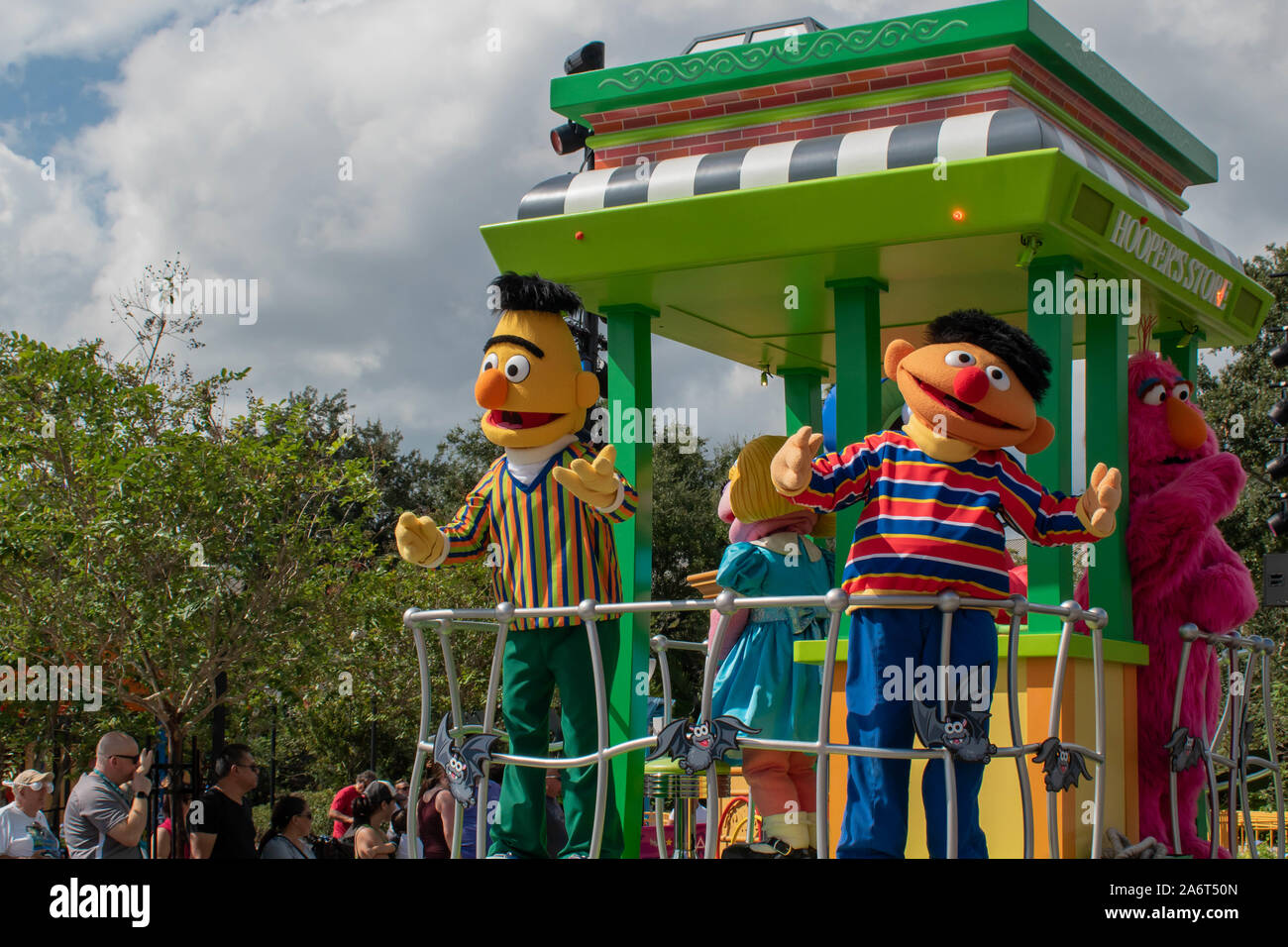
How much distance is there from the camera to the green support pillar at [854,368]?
5.34 m

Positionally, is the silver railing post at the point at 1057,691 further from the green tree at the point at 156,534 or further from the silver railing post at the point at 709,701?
the green tree at the point at 156,534

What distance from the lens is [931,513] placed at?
14.8ft

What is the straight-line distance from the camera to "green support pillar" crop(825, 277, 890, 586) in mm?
5340

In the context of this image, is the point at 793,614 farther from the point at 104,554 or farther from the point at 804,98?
the point at 104,554

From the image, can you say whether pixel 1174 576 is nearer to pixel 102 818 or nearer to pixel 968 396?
pixel 968 396

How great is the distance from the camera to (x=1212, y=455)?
5719 mm

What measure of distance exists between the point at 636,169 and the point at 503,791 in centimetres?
257

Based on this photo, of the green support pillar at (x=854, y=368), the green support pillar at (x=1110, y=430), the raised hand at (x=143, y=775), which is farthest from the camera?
the raised hand at (x=143, y=775)

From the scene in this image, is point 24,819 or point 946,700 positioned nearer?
point 946,700

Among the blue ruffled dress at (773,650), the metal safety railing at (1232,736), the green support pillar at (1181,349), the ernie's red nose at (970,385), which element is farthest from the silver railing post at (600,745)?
the green support pillar at (1181,349)

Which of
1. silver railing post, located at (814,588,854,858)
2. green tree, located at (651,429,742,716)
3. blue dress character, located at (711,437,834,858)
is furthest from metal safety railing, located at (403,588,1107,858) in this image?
green tree, located at (651,429,742,716)

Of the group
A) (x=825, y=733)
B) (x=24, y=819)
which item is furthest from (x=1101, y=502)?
(x=24, y=819)

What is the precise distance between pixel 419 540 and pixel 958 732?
2.26 metres

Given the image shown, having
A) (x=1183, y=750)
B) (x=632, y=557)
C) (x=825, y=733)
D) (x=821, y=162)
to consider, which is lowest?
(x=1183, y=750)
